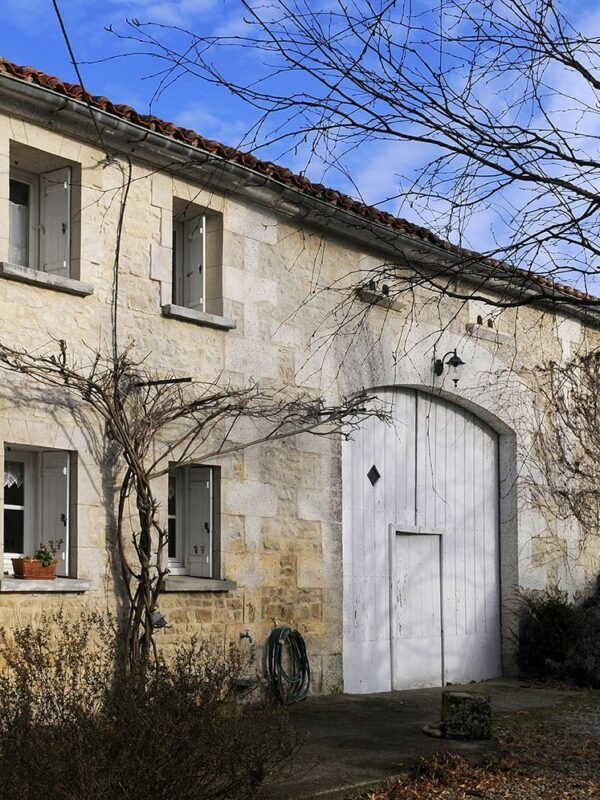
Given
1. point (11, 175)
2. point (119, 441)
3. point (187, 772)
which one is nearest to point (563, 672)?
point (119, 441)

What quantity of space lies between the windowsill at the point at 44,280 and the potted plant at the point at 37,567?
2.07 meters

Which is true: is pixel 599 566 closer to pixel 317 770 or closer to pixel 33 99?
pixel 317 770

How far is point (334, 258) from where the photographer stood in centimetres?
1188

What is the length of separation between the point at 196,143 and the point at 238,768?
6.23 metres

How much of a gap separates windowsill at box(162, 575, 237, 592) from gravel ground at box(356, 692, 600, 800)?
8.78 feet

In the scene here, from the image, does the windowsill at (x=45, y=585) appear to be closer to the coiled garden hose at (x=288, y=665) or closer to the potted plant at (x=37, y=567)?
the potted plant at (x=37, y=567)

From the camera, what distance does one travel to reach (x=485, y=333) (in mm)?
13969

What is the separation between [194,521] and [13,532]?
76.4 inches

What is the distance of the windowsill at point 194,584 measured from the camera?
983 centimetres

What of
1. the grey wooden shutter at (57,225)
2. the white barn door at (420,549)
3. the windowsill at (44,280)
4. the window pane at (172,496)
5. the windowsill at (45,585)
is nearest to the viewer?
the windowsill at (45,585)

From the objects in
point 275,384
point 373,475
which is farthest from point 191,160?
point 373,475

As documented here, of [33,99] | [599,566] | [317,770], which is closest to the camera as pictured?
[317,770]

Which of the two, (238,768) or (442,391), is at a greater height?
(442,391)

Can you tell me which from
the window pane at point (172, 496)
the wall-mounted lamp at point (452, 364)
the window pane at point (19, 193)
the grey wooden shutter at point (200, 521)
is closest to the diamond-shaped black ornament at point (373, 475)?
the wall-mounted lamp at point (452, 364)
